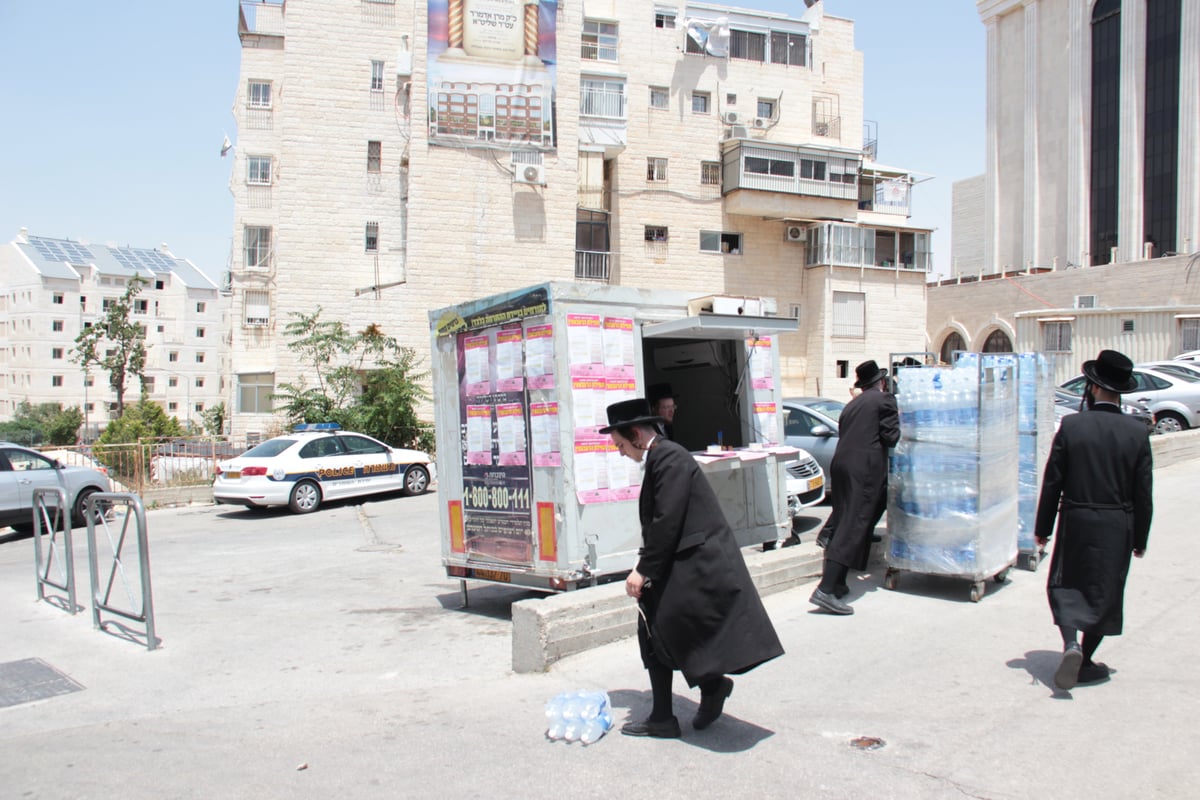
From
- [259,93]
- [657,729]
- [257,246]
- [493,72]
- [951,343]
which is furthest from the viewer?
[951,343]

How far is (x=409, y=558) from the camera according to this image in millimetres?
11586

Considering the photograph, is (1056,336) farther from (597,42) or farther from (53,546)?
(53,546)

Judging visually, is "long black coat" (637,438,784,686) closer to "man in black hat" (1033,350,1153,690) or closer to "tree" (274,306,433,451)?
"man in black hat" (1033,350,1153,690)

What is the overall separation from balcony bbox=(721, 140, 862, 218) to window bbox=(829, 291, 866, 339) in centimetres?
359

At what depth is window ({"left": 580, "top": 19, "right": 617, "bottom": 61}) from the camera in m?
37.4

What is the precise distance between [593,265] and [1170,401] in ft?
72.9

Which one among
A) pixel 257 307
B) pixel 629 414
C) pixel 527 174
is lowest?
pixel 629 414

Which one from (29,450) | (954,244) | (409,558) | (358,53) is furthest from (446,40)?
(954,244)

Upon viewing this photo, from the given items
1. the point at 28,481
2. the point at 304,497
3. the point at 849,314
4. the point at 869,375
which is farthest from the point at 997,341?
the point at 28,481

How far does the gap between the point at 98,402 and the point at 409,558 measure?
8478 centimetres

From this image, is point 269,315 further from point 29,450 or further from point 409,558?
point 409,558

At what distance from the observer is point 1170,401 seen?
18797 millimetres

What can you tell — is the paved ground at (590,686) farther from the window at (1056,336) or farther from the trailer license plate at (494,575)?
the window at (1056,336)

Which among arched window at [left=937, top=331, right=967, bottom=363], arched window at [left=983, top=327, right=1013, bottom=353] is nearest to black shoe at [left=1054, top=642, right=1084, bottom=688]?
arched window at [left=983, top=327, right=1013, bottom=353]
